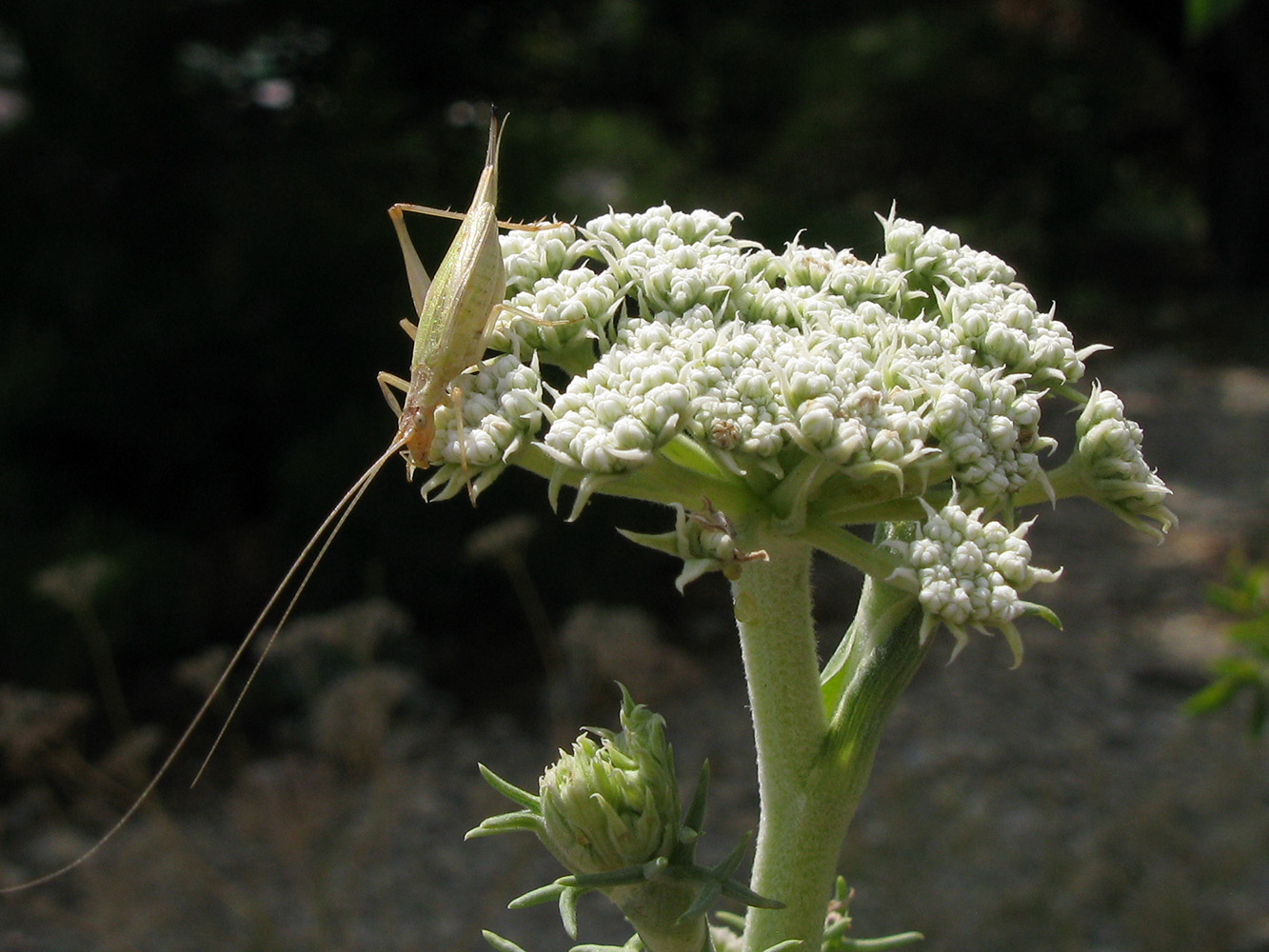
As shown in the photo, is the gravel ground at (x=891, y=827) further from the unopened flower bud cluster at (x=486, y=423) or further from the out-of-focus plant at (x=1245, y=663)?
the unopened flower bud cluster at (x=486, y=423)

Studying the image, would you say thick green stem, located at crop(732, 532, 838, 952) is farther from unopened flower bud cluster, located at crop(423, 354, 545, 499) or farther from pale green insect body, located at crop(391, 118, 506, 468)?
pale green insect body, located at crop(391, 118, 506, 468)

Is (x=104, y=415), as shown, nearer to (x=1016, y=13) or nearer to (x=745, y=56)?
(x=745, y=56)

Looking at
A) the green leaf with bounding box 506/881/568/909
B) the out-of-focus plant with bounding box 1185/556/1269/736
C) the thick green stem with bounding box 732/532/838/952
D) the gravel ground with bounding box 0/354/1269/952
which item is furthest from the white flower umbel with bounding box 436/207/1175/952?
the gravel ground with bounding box 0/354/1269/952

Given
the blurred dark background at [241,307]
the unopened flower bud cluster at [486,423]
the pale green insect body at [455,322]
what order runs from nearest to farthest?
1. the unopened flower bud cluster at [486,423]
2. the pale green insect body at [455,322]
3. the blurred dark background at [241,307]

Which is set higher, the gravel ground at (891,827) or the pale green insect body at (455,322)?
the pale green insect body at (455,322)

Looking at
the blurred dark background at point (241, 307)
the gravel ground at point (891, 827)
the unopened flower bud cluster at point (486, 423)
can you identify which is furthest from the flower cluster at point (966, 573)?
the blurred dark background at point (241, 307)

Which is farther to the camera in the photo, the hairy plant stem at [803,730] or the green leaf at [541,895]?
the hairy plant stem at [803,730]

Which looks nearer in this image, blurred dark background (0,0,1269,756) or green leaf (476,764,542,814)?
green leaf (476,764,542,814)

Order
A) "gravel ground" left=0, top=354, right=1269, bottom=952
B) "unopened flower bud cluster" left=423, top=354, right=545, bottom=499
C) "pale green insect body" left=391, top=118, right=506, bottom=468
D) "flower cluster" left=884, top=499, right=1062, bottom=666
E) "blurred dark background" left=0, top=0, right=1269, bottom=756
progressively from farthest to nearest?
1. "blurred dark background" left=0, top=0, right=1269, bottom=756
2. "gravel ground" left=0, top=354, right=1269, bottom=952
3. "pale green insect body" left=391, top=118, right=506, bottom=468
4. "unopened flower bud cluster" left=423, top=354, right=545, bottom=499
5. "flower cluster" left=884, top=499, right=1062, bottom=666
